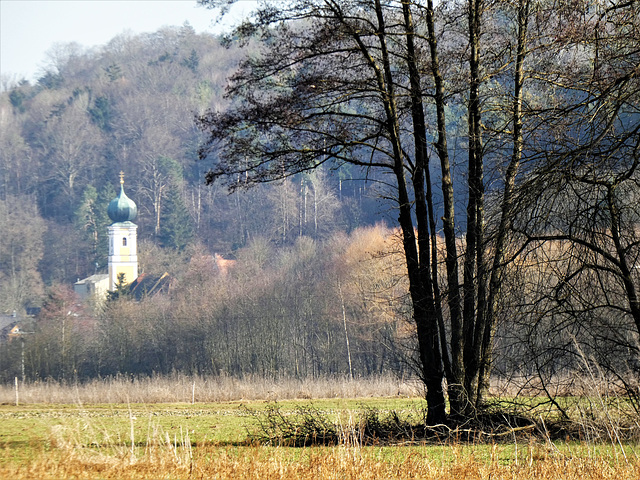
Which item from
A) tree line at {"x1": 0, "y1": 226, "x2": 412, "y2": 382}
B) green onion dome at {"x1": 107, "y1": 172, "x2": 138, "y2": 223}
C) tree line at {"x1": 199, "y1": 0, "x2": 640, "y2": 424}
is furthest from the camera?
green onion dome at {"x1": 107, "y1": 172, "x2": 138, "y2": 223}

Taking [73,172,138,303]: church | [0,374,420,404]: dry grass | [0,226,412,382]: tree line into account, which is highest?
[73,172,138,303]: church

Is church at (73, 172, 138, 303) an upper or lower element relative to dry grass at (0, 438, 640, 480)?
upper

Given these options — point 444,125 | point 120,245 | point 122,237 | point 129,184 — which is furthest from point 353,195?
point 444,125

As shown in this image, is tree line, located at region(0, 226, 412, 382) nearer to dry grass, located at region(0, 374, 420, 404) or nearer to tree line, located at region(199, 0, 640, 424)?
dry grass, located at region(0, 374, 420, 404)

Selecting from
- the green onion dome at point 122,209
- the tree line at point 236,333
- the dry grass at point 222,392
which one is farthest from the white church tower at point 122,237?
the dry grass at point 222,392

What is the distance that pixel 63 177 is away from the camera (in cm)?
9062

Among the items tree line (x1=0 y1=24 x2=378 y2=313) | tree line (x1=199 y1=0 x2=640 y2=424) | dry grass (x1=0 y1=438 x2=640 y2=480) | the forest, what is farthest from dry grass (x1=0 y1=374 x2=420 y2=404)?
tree line (x1=0 y1=24 x2=378 y2=313)

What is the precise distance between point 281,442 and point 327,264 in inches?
1747

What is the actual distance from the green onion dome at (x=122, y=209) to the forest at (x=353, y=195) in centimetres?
362

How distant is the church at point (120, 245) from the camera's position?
78.6 meters

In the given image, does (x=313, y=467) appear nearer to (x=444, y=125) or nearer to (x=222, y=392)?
(x=444, y=125)

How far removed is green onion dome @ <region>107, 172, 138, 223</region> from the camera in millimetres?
78812

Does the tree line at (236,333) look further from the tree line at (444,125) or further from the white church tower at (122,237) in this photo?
the tree line at (444,125)

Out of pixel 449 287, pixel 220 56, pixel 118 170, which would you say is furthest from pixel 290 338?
pixel 220 56
